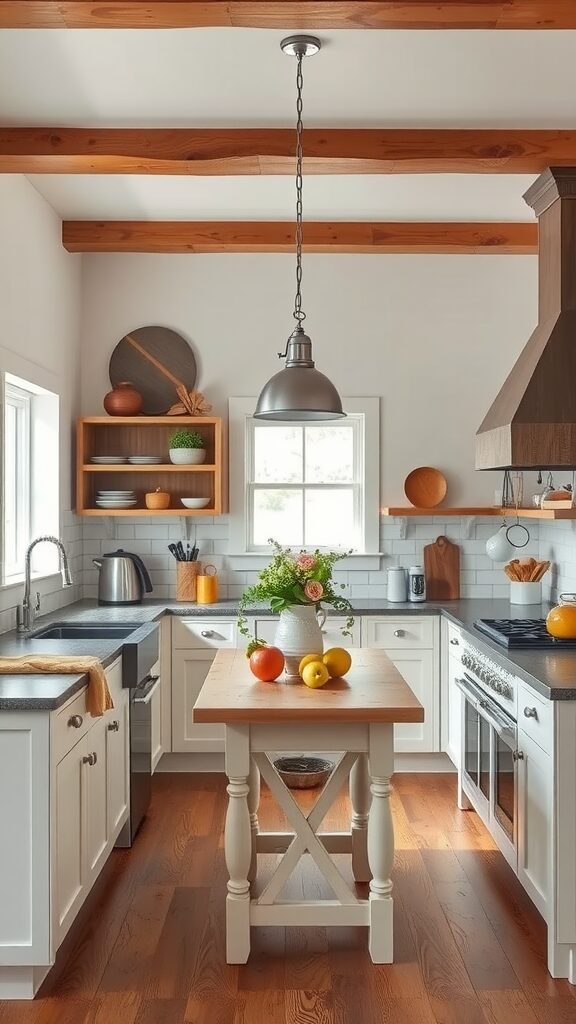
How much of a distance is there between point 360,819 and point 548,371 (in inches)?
77.4

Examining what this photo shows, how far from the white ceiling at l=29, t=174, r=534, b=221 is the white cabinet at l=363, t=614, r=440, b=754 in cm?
222

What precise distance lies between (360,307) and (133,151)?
87.2 inches

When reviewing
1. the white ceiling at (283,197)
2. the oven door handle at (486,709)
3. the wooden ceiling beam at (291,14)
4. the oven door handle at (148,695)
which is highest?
the white ceiling at (283,197)

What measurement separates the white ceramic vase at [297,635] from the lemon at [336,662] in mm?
158

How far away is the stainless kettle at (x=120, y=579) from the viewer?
573cm

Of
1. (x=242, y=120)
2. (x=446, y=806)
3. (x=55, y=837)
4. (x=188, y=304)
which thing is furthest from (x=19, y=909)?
(x=188, y=304)

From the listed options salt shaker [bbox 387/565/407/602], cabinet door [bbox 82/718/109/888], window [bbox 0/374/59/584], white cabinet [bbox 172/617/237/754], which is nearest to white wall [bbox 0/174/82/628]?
window [bbox 0/374/59/584]

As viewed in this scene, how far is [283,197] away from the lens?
5.24m

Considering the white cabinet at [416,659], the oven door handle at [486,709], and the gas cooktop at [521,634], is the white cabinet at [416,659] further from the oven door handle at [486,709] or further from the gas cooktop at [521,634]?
the gas cooktop at [521,634]

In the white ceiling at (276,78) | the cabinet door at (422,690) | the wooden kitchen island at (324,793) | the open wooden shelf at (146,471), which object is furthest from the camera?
the open wooden shelf at (146,471)

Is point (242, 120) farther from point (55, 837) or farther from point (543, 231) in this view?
point (55, 837)

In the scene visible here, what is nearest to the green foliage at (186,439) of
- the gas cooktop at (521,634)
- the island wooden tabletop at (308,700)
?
the gas cooktop at (521,634)

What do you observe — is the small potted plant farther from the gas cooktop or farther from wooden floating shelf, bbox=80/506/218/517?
the gas cooktop

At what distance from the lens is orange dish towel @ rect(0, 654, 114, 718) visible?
11.3 feet
